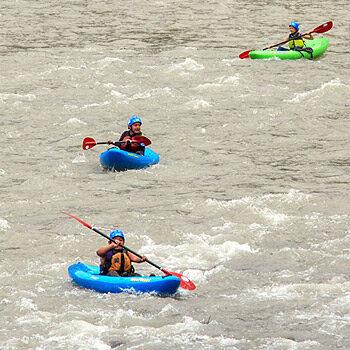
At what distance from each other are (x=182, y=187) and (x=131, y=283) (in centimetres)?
448

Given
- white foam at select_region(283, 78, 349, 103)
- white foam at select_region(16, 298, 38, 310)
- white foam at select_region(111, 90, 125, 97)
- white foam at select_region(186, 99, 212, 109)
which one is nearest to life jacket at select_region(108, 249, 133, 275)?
white foam at select_region(16, 298, 38, 310)

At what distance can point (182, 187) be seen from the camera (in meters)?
13.9

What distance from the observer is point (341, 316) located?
9.04 m

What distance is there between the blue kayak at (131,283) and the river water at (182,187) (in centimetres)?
13

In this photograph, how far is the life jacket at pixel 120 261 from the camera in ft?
32.6

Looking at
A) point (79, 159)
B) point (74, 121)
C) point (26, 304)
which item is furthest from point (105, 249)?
point (74, 121)

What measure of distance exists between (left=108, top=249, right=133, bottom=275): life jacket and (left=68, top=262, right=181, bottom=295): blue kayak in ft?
0.78

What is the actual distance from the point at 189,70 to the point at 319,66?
3629mm

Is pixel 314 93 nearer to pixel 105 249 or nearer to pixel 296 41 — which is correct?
pixel 296 41

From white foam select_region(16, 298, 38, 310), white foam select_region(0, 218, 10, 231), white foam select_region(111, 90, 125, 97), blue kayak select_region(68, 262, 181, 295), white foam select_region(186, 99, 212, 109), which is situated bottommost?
white foam select_region(16, 298, 38, 310)

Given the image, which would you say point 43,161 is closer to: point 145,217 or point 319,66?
point 145,217

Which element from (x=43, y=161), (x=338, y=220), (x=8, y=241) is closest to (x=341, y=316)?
(x=338, y=220)

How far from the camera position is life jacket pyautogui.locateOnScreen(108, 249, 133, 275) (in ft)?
32.6

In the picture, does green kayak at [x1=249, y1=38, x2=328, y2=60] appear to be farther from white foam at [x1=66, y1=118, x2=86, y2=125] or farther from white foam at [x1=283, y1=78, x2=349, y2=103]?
white foam at [x1=66, y1=118, x2=86, y2=125]
